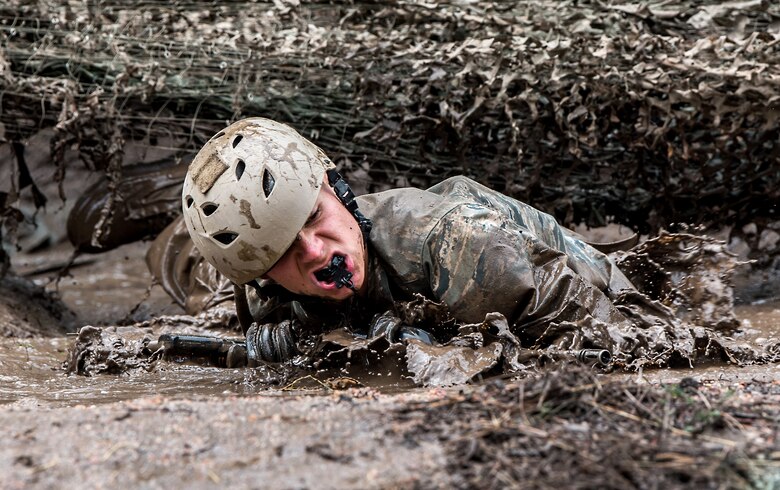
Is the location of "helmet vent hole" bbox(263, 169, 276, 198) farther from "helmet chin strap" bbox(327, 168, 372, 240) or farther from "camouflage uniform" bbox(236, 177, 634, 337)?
"camouflage uniform" bbox(236, 177, 634, 337)

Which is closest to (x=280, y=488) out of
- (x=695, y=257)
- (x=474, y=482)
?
(x=474, y=482)

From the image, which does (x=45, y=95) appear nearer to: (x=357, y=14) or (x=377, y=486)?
(x=357, y=14)

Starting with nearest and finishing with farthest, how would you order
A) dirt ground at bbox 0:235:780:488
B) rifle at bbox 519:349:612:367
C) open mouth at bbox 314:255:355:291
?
dirt ground at bbox 0:235:780:488, rifle at bbox 519:349:612:367, open mouth at bbox 314:255:355:291

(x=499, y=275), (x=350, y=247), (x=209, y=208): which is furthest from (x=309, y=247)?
(x=499, y=275)

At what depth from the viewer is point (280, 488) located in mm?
2482

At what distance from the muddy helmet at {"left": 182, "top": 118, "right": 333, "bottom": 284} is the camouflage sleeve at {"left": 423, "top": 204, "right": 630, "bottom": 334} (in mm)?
603

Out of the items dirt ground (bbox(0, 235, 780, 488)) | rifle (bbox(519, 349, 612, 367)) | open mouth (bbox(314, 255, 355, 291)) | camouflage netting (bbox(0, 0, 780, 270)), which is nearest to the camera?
dirt ground (bbox(0, 235, 780, 488))

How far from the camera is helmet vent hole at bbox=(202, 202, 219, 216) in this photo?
4.17m

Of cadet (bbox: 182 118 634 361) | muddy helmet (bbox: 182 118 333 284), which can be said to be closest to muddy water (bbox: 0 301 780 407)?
cadet (bbox: 182 118 634 361)

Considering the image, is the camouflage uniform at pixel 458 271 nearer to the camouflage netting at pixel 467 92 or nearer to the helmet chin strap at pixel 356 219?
the helmet chin strap at pixel 356 219

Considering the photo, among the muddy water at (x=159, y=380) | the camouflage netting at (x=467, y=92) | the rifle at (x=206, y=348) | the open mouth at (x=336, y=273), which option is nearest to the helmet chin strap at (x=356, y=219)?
the open mouth at (x=336, y=273)

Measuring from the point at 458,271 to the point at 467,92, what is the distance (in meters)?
2.49

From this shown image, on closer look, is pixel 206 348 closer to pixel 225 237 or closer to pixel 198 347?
pixel 198 347

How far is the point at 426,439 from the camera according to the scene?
9.06 feet
